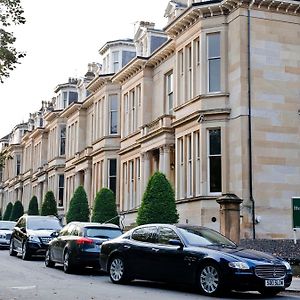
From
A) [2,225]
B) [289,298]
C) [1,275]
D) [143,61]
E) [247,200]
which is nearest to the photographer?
[289,298]

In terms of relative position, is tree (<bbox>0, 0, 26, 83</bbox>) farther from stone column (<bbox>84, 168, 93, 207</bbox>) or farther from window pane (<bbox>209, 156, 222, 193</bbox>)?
stone column (<bbox>84, 168, 93, 207</bbox>)

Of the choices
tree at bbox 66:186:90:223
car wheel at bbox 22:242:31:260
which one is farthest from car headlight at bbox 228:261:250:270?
tree at bbox 66:186:90:223

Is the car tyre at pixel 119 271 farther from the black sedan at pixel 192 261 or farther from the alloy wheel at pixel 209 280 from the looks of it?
the alloy wheel at pixel 209 280

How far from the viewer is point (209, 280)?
12156 millimetres

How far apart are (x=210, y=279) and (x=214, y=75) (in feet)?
49.3

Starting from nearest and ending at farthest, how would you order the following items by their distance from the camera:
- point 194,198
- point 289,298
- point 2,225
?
point 289,298
point 194,198
point 2,225

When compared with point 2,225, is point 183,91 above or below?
above

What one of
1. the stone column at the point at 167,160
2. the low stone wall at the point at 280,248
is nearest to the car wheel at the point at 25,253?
the low stone wall at the point at 280,248

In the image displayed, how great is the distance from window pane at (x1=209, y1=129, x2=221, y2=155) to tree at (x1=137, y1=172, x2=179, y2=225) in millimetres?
2512

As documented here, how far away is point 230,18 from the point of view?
1008 inches

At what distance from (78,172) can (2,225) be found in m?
14.4

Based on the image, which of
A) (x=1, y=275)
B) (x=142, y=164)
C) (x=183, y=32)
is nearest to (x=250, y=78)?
(x=183, y=32)

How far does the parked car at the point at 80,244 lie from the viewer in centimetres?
1689

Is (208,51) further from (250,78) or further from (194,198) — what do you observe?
(194,198)
